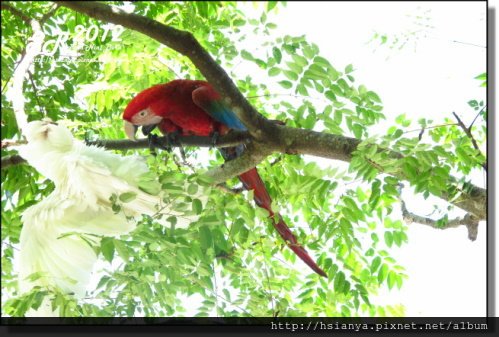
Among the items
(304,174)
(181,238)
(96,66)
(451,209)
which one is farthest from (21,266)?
(451,209)

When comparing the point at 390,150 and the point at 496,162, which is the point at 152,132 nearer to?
the point at 390,150

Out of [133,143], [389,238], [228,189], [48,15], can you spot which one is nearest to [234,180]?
[228,189]

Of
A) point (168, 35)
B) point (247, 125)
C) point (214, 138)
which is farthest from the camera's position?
point (214, 138)

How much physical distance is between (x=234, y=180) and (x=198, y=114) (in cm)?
14

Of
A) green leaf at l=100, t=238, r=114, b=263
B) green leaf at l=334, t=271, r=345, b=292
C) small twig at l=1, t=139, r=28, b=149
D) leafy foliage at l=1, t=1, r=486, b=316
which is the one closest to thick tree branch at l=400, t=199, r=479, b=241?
leafy foliage at l=1, t=1, r=486, b=316

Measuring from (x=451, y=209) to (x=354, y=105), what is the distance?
23 cm

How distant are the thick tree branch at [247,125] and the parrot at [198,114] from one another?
0.08 m

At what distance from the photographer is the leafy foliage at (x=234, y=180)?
84cm

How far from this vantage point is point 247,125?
85cm

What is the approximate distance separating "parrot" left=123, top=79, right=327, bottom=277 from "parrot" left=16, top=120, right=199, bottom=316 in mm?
164

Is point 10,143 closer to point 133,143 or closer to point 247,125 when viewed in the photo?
point 133,143

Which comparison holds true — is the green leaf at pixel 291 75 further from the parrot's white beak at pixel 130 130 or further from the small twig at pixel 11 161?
the small twig at pixel 11 161

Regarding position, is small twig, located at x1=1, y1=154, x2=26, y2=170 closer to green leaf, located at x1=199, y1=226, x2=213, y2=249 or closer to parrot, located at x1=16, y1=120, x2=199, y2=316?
parrot, located at x1=16, y1=120, x2=199, y2=316

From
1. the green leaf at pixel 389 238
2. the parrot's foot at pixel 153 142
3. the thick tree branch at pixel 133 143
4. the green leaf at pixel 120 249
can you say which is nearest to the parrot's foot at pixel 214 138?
the thick tree branch at pixel 133 143
